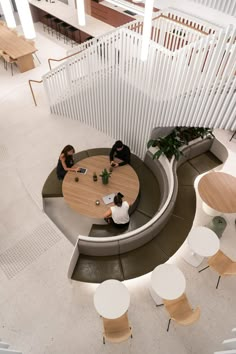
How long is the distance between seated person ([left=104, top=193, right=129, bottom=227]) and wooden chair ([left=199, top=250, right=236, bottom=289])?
5.89 feet

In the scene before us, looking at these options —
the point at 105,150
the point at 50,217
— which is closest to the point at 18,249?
the point at 50,217

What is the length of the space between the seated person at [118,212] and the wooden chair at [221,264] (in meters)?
1.79

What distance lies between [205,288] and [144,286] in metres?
1.14

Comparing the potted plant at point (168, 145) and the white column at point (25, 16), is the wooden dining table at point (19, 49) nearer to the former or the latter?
the potted plant at point (168, 145)

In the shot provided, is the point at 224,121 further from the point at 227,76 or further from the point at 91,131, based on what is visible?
the point at 91,131

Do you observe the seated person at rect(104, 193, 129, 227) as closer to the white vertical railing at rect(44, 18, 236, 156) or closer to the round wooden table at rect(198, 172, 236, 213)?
the round wooden table at rect(198, 172, 236, 213)

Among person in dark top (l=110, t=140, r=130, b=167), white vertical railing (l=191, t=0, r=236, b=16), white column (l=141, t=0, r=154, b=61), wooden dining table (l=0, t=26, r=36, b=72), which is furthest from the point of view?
wooden dining table (l=0, t=26, r=36, b=72)

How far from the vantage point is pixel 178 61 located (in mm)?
4996

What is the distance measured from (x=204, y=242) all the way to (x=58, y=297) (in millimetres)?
2871

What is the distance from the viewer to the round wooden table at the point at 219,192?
5820 mm

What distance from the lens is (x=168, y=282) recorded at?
4559 millimetres

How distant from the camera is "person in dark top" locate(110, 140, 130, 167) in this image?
6.45 meters

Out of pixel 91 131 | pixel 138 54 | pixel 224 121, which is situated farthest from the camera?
pixel 91 131

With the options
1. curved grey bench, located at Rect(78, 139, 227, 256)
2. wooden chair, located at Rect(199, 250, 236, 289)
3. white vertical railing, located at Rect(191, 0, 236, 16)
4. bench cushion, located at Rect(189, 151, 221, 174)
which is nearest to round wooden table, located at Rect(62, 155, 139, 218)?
curved grey bench, located at Rect(78, 139, 227, 256)
